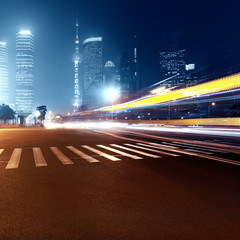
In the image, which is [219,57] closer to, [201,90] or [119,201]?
[201,90]

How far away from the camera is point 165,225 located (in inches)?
148

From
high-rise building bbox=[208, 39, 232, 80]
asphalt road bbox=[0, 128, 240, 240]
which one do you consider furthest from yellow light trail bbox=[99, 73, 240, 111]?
high-rise building bbox=[208, 39, 232, 80]

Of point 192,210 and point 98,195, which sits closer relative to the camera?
point 192,210

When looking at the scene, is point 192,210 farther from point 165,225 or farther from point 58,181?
point 58,181

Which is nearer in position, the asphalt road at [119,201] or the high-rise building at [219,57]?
the asphalt road at [119,201]

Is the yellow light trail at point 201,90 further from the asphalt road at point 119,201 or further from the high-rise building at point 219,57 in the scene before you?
the high-rise building at point 219,57

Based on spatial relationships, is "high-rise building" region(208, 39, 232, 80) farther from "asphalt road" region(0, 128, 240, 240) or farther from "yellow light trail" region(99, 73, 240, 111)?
"asphalt road" region(0, 128, 240, 240)

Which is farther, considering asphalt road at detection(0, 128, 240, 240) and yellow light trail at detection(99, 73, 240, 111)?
yellow light trail at detection(99, 73, 240, 111)

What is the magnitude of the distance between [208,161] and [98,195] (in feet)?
17.4

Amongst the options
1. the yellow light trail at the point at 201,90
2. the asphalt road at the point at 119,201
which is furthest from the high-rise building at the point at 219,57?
the asphalt road at the point at 119,201

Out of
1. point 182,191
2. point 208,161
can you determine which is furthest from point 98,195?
point 208,161

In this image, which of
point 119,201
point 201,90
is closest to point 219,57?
point 201,90

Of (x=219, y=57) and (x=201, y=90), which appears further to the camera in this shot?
(x=219, y=57)

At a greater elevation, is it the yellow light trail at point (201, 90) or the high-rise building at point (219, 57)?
the high-rise building at point (219, 57)
